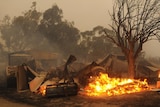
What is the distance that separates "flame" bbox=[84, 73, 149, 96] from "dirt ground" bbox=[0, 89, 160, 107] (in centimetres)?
119

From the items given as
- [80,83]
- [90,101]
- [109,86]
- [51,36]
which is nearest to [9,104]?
[90,101]

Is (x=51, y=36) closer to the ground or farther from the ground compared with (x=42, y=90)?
farther from the ground

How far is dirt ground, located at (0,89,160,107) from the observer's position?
13.9 metres

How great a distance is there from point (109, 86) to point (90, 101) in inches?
136

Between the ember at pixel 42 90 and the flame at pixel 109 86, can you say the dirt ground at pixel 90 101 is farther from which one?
the flame at pixel 109 86

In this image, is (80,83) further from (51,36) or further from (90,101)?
(51,36)

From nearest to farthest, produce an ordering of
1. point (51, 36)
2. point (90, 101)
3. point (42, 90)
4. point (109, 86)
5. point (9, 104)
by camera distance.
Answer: point (90, 101)
point (9, 104)
point (109, 86)
point (42, 90)
point (51, 36)

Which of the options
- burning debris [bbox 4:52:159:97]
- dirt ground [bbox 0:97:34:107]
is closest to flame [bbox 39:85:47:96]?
burning debris [bbox 4:52:159:97]

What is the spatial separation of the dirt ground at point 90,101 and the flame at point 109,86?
46.8 inches

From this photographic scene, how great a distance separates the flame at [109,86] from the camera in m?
17.1

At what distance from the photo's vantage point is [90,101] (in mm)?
14875

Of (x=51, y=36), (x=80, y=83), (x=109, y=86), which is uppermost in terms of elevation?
(x=51, y=36)

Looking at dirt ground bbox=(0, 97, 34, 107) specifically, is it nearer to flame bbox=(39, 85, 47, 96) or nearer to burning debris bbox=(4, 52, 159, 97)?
burning debris bbox=(4, 52, 159, 97)

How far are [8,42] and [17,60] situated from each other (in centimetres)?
1970
